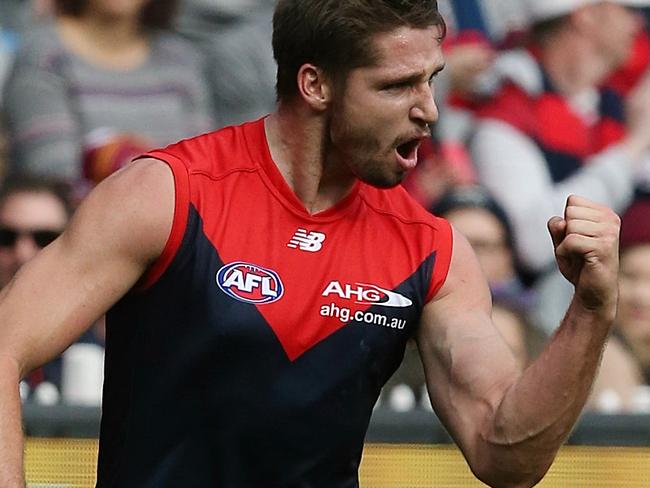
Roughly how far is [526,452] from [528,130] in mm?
4144

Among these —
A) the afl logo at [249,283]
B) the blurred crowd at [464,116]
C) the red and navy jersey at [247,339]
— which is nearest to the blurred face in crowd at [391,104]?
the red and navy jersey at [247,339]

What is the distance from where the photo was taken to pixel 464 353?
3932 mm

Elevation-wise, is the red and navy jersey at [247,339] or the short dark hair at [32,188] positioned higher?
the red and navy jersey at [247,339]

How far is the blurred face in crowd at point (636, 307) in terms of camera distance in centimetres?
730

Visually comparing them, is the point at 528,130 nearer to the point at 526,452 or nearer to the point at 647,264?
the point at 647,264

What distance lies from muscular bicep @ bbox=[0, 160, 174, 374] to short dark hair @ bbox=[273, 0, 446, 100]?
0.58 metres

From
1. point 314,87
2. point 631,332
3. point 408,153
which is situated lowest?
point 631,332

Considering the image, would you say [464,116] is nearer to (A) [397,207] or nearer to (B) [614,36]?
(B) [614,36]

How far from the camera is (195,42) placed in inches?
301

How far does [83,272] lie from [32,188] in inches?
137

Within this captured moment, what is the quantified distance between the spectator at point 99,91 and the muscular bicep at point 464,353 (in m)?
3.53

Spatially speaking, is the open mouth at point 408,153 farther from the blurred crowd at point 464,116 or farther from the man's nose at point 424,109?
the blurred crowd at point 464,116

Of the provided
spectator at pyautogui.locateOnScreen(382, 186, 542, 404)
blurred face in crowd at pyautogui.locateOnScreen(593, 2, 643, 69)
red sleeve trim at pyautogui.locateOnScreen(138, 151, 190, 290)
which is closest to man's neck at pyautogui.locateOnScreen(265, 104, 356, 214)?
red sleeve trim at pyautogui.locateOnScreen(138, 151, 190, 290)

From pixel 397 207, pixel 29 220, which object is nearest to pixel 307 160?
pixel 397 207
